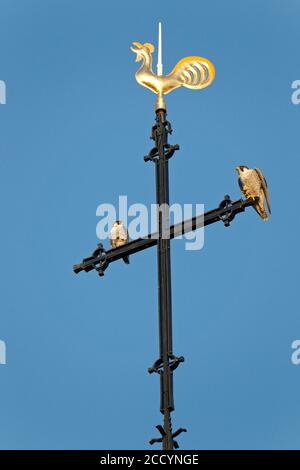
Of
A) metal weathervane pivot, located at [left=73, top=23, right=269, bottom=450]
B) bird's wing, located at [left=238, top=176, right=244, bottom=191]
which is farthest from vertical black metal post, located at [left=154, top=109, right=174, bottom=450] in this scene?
bird's wing, located at [left=238, top=176, right=244, bottom=191]

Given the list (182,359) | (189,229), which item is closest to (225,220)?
(189,229)

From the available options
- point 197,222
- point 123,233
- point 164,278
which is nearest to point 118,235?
point 123,233

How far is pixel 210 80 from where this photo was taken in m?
27.1

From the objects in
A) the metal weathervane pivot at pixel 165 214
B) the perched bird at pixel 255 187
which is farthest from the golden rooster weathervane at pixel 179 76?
the perched bird at pixel 255 187

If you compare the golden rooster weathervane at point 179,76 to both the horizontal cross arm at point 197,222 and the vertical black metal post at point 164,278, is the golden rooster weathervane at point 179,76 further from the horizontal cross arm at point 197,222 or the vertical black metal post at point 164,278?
the horizontal cross arm at point 197,222

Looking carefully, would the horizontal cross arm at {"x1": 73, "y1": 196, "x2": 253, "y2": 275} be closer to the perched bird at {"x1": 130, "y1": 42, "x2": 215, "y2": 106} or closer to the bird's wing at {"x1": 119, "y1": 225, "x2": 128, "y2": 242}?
the bird's wing at {"x1": 119, "y1": 225, "x2": 128, "y2": 242}

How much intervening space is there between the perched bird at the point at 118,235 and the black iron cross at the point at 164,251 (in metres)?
0.64

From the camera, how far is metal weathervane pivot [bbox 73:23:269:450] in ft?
79.5

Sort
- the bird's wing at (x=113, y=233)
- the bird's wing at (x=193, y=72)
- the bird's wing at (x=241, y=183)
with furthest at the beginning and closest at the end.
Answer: the bird's wing at (x=193, y=72), the bird's wing at (x=113, y=233), the bird's wing at (x=241, y=183)

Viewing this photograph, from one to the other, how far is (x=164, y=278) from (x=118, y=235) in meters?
2.08

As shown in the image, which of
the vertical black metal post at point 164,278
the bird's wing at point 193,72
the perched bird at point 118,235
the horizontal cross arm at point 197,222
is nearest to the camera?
the vertical black metal post at point 164,278

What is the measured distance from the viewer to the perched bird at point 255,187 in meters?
25.8
